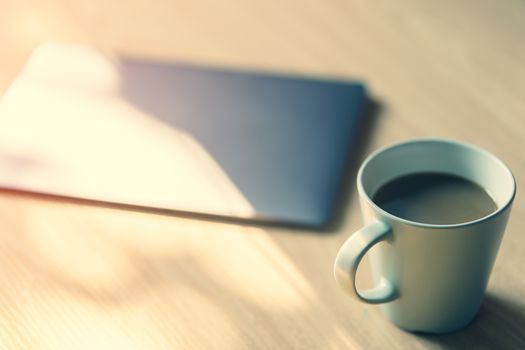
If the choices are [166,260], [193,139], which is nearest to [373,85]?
[193,139]

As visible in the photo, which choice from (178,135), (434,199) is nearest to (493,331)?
(434,199)

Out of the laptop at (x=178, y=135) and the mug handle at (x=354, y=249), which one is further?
the laptop at (x=178, y=135)

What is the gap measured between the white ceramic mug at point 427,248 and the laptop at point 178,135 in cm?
11

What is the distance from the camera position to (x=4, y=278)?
0.64 m

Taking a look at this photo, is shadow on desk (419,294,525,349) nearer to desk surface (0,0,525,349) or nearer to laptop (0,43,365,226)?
desk surface (0,0,525,349)

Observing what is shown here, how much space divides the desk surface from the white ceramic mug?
0.10 ft

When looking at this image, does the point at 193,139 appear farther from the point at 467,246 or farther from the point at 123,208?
the point at 467,246

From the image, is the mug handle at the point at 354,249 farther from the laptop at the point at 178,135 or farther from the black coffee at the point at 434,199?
the laptop at the point at 178,135

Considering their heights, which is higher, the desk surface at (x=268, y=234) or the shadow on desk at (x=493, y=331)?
the desk surface at (x=268, y=234)

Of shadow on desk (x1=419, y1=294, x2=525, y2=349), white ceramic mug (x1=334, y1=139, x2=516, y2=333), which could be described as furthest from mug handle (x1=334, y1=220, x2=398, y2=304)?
shadow on desk (x1=419, y1=294, x2=525, y2=349)

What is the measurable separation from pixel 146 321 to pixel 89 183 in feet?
0.53

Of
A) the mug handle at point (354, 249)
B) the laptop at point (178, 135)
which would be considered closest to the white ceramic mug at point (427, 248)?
the mug handle at point (354, 249)

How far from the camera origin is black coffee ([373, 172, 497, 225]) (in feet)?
1.81

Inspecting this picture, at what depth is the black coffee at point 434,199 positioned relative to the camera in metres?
0.55
